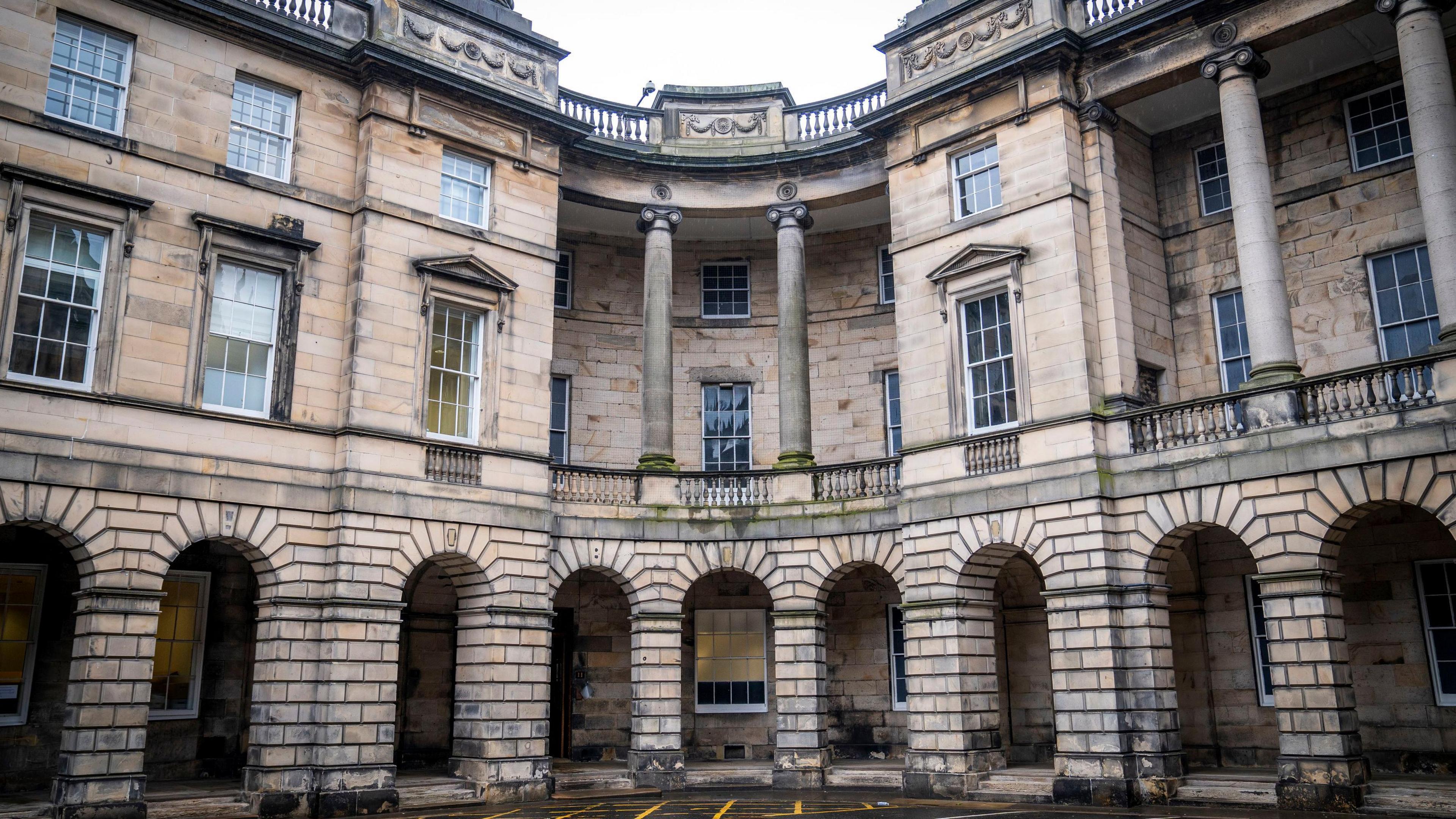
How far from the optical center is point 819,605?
20.2 meters

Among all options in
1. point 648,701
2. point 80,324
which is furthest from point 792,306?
point 80,324

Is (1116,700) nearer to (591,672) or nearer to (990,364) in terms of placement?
(990,364)

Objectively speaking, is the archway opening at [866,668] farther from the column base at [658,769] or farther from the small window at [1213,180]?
the small window at [1213,180]

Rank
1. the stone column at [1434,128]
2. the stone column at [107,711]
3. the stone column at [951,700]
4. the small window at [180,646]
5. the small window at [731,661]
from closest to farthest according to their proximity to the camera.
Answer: the stone column at [107,711]
the stone column at [1434,128]
the stone column at [951,700]
the small window at [180,646]
the small window at [731,661]

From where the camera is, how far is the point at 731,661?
23.1 meters

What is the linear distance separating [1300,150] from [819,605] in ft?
36.8

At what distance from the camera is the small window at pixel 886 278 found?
24.4 m

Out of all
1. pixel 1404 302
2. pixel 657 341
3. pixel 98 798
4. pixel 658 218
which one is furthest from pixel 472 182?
pixel 1404 302

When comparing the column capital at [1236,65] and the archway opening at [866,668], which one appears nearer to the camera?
the column capital at [1236,65]

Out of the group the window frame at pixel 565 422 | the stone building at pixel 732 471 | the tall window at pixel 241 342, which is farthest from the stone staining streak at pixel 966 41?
the tall window at pixel 241 342

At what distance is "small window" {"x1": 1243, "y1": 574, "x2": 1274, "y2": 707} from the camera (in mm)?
17859

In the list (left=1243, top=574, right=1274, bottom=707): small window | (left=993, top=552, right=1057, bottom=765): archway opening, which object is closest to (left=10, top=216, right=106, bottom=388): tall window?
(left=993, top=552, right=1057, bottom=765): archway opening

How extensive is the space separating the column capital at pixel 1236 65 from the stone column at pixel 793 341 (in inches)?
317

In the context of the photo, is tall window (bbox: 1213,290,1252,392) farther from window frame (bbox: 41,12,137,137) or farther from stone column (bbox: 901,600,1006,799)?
window frame (bbox: 41,12,137,137)
